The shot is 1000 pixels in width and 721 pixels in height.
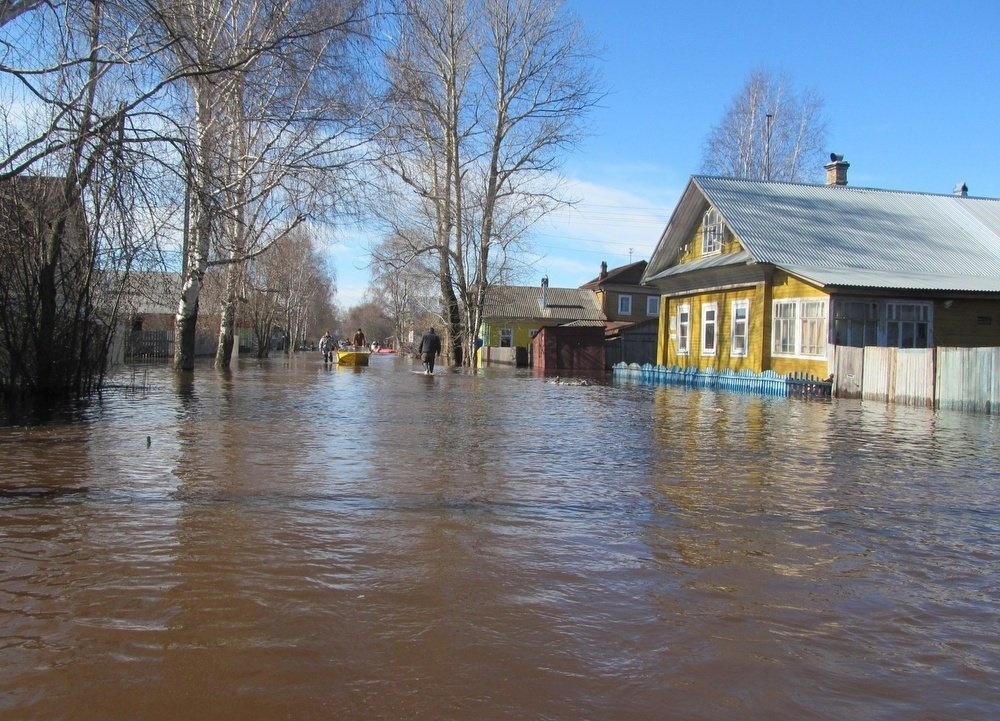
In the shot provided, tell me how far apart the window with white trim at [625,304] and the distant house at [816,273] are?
35891mm


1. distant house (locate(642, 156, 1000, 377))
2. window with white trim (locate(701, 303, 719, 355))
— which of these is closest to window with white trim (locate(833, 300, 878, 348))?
distant house (locate(642, 156, 1000, 377))

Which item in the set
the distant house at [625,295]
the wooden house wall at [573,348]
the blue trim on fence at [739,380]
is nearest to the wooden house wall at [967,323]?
the blue trim on fence at [739,380]

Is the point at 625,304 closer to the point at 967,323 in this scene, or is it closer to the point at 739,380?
the point at 967,323

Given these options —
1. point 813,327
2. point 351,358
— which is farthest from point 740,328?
point 351,358

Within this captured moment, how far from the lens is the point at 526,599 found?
448 cm

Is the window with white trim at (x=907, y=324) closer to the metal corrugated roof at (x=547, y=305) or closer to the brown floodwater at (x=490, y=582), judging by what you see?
the brown floodwater at (x=490, y=582)

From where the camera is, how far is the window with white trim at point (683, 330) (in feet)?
99.7

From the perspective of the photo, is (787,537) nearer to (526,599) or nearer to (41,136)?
(526,599)

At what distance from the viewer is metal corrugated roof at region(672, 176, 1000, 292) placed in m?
23.5

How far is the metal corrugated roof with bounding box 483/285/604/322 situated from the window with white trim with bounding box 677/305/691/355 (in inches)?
1349

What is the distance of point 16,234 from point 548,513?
10.00 m

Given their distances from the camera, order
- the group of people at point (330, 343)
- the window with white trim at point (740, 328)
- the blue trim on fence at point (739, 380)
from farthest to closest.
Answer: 1. the group of people at point (330, 343)
2. the window with white trim at point (740, 328)
3. the blue trim on fence at point (739, 380)

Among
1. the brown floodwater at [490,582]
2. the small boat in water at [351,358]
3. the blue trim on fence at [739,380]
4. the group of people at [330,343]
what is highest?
the group of people at [330,343]

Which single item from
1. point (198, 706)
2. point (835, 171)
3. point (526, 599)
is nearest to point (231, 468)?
point (526, 599)
